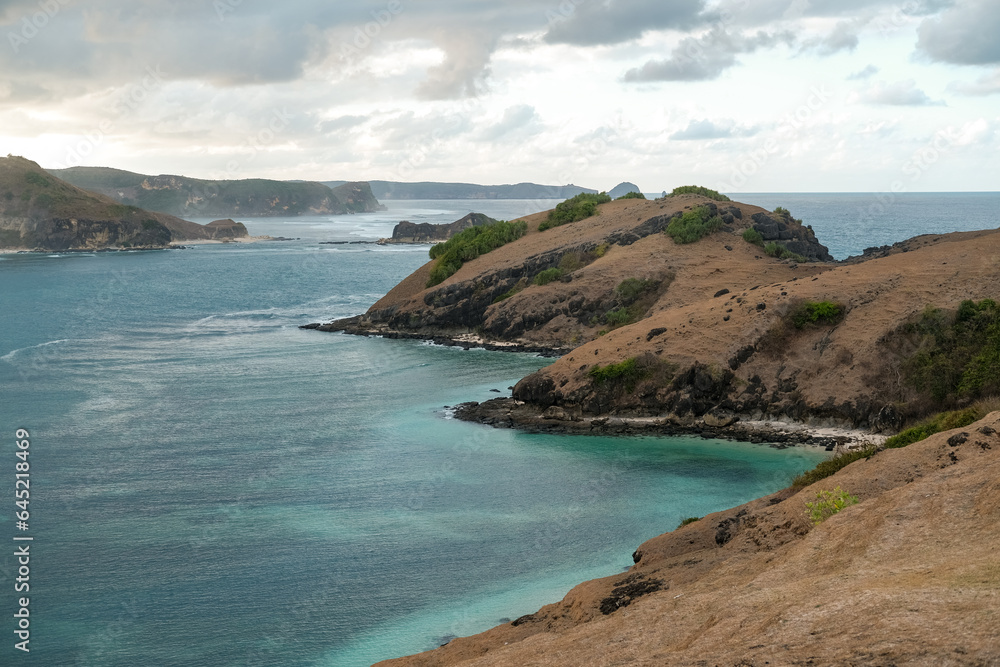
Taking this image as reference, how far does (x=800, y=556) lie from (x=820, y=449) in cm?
2827

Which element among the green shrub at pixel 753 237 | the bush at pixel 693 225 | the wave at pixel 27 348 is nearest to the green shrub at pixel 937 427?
the bush at pixel 693 225

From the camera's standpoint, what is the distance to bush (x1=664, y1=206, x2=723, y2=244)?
291 ft

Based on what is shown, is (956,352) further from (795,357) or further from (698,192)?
(698,192)

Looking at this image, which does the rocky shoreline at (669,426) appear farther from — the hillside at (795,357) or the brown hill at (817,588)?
the brown hill at (817,588)

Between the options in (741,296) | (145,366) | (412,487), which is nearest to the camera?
(412,487)

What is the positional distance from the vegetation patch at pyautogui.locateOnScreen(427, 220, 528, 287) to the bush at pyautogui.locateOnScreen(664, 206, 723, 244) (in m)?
20.5

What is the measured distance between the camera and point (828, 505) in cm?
2411

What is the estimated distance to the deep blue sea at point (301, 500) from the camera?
29.0 m

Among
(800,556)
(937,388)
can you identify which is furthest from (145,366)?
(800,556)

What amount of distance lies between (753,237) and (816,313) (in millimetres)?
34774

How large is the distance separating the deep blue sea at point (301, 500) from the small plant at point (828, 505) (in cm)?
1002

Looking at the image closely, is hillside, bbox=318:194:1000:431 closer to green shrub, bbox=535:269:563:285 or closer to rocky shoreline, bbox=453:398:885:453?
rocky shoreline, bbox=453:398:885:453

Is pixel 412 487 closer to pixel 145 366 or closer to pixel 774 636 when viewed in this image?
pixel 774 636

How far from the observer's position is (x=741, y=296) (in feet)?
201
